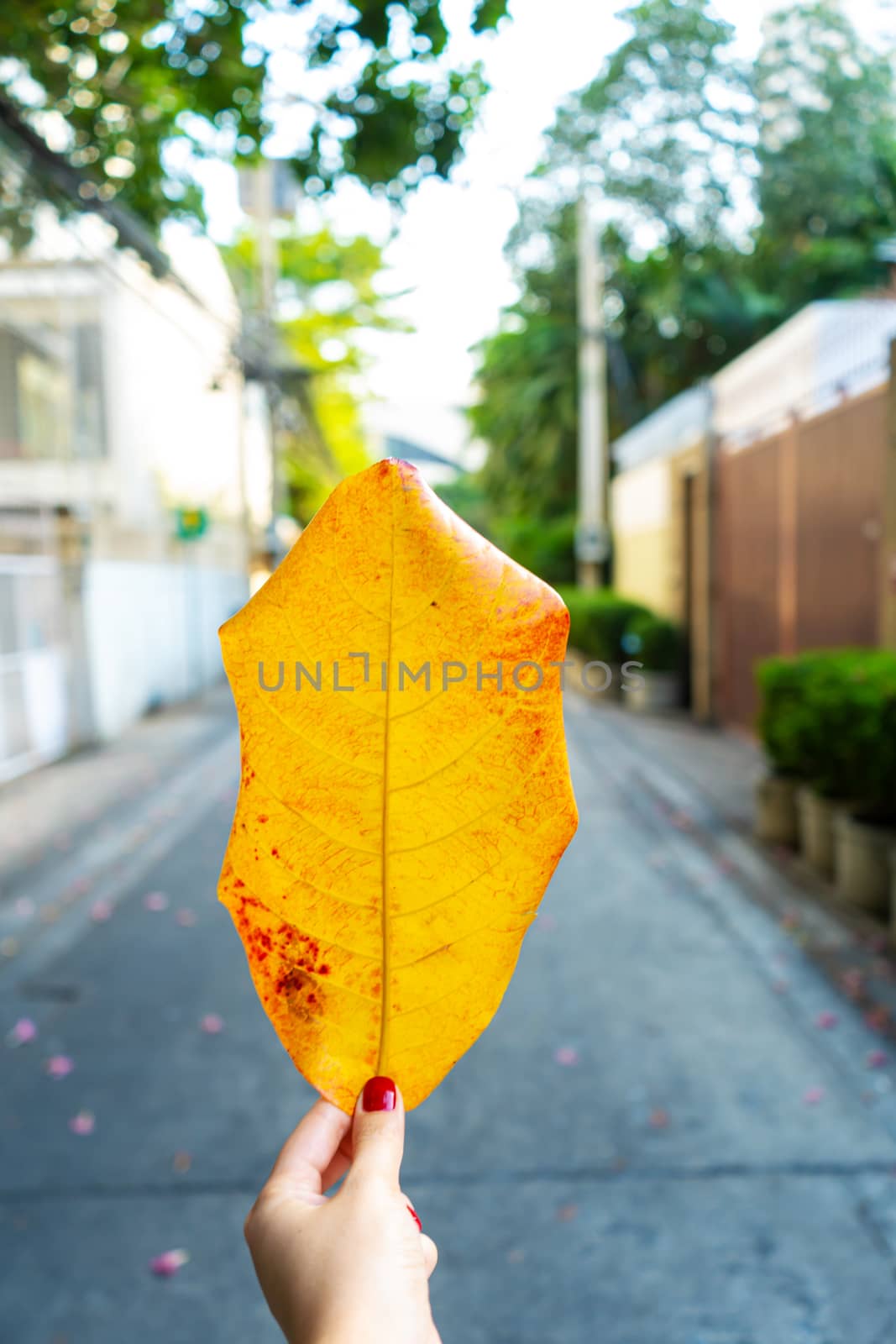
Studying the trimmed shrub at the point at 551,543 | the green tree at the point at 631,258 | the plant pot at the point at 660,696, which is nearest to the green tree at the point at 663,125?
the green tree at the point at 631,258

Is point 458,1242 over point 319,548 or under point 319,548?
under

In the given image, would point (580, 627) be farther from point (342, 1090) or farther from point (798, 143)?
point (342, 1090)

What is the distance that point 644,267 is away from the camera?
13.1 m

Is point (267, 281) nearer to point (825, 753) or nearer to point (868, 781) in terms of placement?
point (825, 753)

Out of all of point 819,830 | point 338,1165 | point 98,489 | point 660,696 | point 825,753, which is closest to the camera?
point 338,1165

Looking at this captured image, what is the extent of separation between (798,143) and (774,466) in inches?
130

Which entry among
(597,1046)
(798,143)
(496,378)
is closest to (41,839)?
(597,1046)

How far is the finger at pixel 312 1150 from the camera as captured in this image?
0.63 metres

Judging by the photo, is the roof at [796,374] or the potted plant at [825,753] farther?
the roof at [796,374]

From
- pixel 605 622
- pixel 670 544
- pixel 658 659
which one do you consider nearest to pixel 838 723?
pixel 658 659

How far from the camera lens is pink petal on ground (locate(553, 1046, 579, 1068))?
11.5 ft

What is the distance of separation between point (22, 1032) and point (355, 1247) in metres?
3.73

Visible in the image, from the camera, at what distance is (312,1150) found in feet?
2.08

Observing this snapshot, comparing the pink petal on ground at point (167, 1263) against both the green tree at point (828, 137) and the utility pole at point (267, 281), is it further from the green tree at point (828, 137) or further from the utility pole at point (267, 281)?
the utility pole at point (267, 281)
